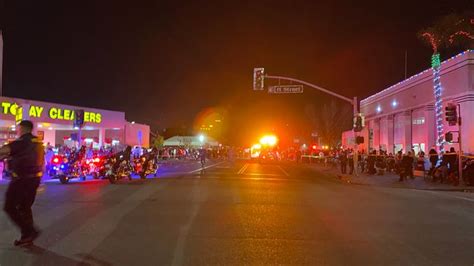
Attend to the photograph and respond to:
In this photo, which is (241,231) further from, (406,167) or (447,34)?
(447,34)

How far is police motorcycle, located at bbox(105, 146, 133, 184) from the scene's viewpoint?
20422mm

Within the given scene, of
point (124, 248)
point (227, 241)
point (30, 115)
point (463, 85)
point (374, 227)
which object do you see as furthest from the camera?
point (30, 115)

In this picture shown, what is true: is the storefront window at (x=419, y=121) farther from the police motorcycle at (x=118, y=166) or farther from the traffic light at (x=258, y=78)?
the police motorcycle at (x=118, y=166)

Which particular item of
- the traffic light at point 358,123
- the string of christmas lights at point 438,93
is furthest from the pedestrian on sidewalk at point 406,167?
the string of christmas lights at point 438,93

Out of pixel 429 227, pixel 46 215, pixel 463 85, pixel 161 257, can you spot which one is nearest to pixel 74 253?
pixel 161 257

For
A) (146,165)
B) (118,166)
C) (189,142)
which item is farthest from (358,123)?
(189,142)

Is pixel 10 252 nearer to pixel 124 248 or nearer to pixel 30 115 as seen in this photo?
pixel 124 248

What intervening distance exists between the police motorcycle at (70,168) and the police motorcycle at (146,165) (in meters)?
3.04

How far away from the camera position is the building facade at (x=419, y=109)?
31.6m

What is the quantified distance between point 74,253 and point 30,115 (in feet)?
115

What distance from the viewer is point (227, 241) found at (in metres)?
8.33

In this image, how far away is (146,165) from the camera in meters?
24.1

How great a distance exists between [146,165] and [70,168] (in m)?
4.49

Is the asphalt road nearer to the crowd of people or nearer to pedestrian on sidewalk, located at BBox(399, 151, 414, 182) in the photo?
the crowd of people
